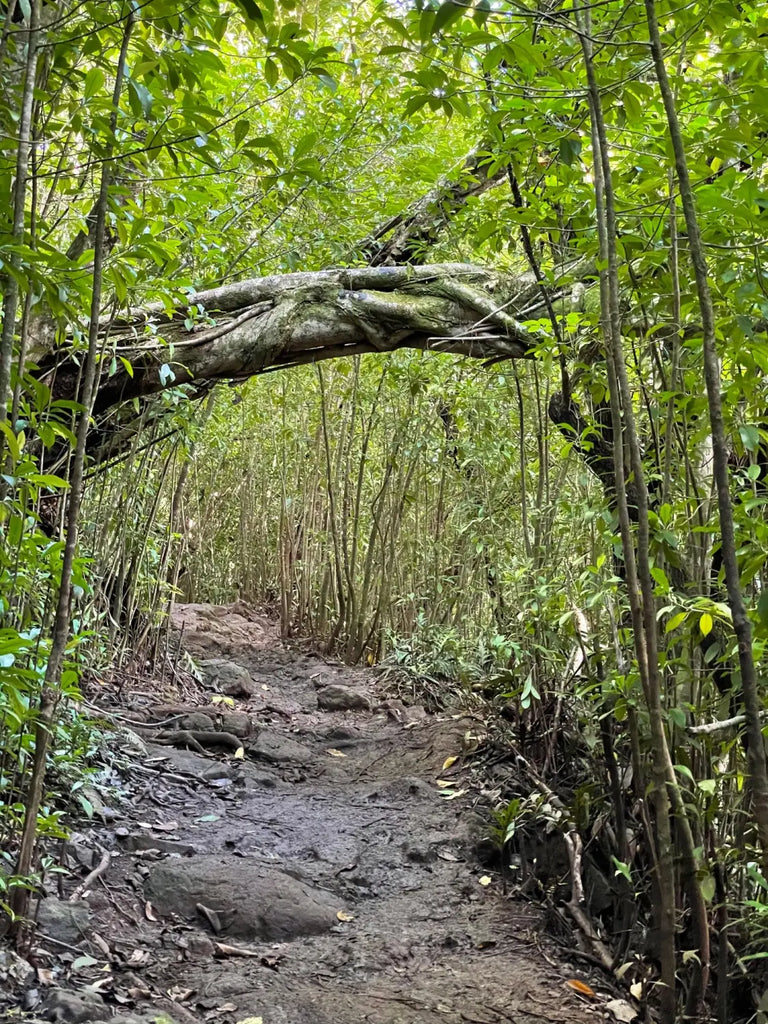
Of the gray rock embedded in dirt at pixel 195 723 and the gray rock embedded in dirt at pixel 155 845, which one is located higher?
the gray rock embedded in dirt at pixel 195 723

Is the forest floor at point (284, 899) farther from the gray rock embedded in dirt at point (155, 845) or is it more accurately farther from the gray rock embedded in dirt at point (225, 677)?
the gray rock embedded in dirt at point (225, 677)

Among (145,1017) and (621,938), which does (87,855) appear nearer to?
(145,1017)

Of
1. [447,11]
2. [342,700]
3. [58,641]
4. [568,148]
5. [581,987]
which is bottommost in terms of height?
[581,987]

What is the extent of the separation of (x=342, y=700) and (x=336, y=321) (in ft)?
9.48

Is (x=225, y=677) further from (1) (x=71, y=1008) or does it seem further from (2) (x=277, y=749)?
(1) (x=71, y=1008)

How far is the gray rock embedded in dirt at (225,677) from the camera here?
540cm

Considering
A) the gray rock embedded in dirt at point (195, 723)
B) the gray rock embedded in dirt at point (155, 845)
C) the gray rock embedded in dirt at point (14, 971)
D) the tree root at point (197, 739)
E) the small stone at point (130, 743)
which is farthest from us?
the gray rock embedded in dirt at point (195, 723)

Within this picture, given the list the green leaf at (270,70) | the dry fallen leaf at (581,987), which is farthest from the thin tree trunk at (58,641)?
the dry fallen leaf at (581,987)

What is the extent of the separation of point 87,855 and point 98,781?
1.85ft

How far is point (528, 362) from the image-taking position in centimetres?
441

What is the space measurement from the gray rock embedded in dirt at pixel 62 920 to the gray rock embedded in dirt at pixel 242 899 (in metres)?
0.34

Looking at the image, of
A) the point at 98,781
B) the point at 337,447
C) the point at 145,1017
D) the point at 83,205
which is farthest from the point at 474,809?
the point at 337,447

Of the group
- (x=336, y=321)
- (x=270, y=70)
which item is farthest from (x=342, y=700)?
(x=270, y=70)

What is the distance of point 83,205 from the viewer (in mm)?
3084
